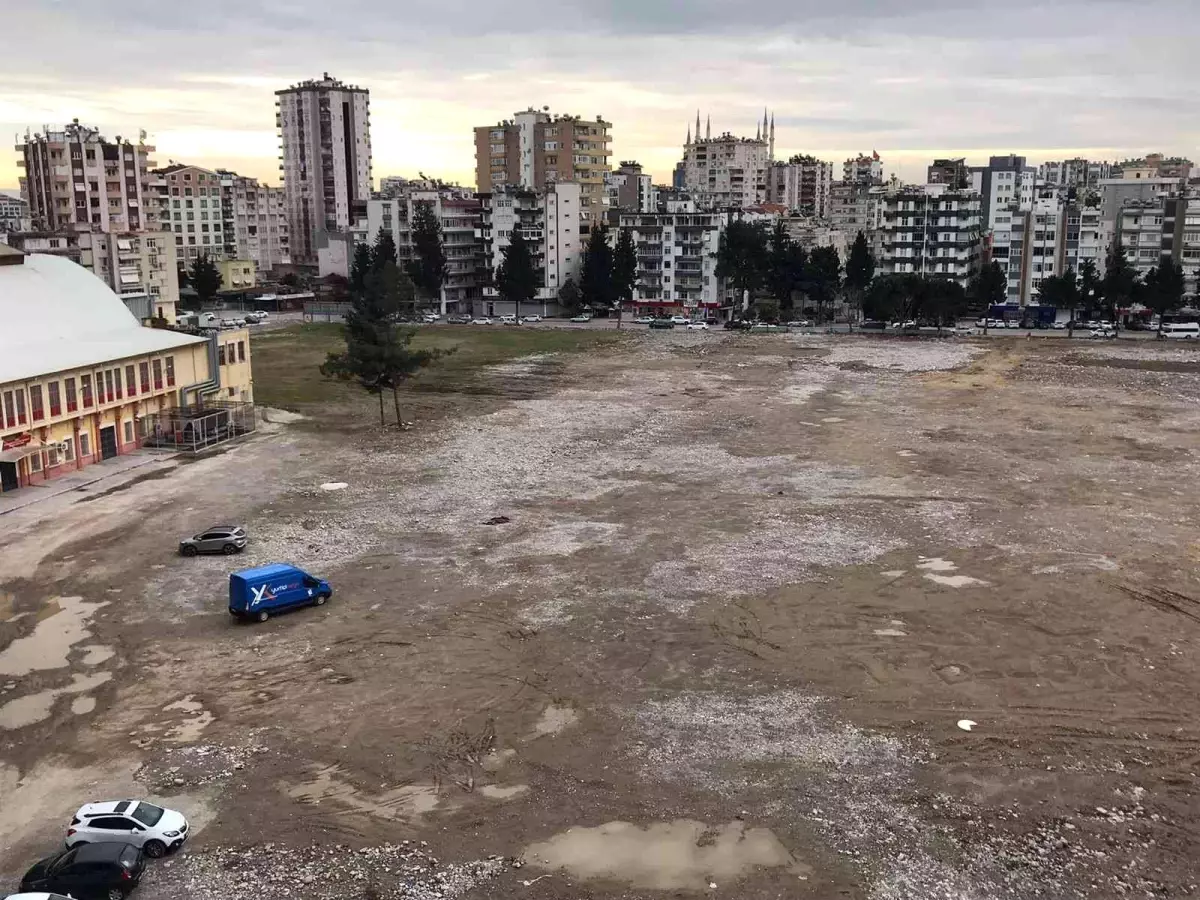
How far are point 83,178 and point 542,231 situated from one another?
54750mm

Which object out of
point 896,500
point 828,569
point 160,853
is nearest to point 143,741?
point 160,853

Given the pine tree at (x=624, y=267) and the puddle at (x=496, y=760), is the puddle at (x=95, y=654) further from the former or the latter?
the pine tree at (x=624, y=267)

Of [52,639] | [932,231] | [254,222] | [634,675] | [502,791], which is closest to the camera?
[502,791]

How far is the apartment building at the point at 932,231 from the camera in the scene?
111m

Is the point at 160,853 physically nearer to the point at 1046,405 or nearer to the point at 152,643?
the point at 152,643

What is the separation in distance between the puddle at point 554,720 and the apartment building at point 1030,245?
101 m

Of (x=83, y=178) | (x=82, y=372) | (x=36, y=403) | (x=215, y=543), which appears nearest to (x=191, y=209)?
(x=83, y=178)

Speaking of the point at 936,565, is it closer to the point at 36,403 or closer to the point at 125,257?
the point at 36,403

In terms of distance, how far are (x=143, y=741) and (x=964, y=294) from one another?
98693 millimetres

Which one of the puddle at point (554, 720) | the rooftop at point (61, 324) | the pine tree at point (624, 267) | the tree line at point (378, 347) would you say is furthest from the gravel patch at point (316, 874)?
the pine tree at point (624, 267)

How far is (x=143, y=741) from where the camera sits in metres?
22.0

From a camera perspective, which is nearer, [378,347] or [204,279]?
[378,347]

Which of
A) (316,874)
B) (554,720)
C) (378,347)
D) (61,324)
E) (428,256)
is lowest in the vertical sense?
(316,874)

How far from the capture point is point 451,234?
124500mm
